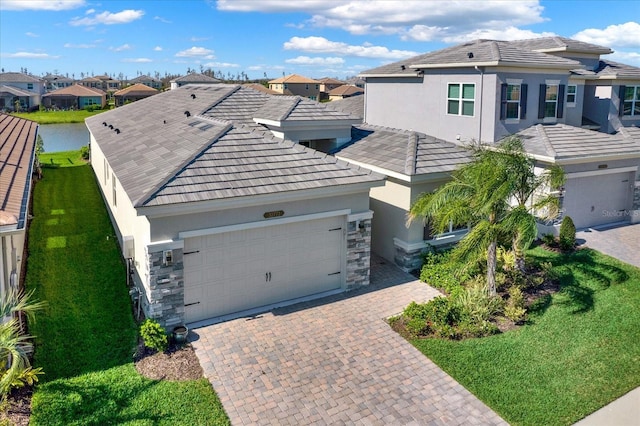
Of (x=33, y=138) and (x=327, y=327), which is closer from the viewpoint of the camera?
(x=327, y=327)

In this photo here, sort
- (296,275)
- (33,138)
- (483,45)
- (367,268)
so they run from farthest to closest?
(33,138) < (483,45) < (367,268) < (296,275)

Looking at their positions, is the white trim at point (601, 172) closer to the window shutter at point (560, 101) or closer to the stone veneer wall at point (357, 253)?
the window shutter at point (560, 101)

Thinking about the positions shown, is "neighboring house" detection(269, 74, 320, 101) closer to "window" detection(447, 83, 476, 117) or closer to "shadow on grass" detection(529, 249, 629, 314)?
"window" detection(447, 83, 476, 117)

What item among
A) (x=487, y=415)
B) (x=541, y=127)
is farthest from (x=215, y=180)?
(x=541, y=127)

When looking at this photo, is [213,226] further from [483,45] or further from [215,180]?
[483,45]

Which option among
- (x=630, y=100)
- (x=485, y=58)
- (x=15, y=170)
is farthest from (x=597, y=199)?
(x=15, y=170)

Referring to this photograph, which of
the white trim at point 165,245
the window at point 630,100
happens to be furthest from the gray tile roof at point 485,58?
the white trim at point 165,245

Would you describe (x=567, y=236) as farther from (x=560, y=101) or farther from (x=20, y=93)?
(x=20, y=93)
